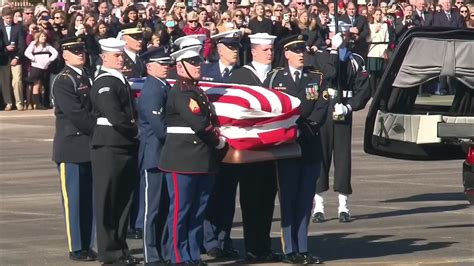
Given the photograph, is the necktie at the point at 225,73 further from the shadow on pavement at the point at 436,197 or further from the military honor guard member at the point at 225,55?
the shadow on pavement at the point at 436,197

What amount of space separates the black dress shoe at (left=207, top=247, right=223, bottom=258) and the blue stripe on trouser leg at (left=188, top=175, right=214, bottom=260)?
926 mm

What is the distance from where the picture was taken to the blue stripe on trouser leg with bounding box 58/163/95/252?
490 inches

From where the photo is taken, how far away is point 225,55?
43.5 ft

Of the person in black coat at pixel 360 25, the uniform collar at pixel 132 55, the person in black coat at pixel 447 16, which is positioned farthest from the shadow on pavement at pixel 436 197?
the person in black coat at pixel 447 16

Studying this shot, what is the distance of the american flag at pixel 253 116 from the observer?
11.5m

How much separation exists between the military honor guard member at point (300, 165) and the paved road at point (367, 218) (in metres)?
0.35

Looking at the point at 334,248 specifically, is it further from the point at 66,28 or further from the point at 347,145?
the point at 66,28

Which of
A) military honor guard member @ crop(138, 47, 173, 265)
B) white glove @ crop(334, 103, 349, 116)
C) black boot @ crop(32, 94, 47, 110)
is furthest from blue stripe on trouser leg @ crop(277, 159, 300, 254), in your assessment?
black boot @ crop(32, 94, 47, 110)

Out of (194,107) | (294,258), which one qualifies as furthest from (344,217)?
(194,107)

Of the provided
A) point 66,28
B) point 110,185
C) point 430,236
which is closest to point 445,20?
point 66,28

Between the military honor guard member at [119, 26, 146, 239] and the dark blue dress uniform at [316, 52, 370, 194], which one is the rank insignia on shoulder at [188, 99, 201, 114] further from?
the dark blue dress uniform at [316, 52, 370, 194]

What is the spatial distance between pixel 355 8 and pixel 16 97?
7042mm

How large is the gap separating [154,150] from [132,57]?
220 centimetres

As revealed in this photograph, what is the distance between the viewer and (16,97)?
1103 inches
